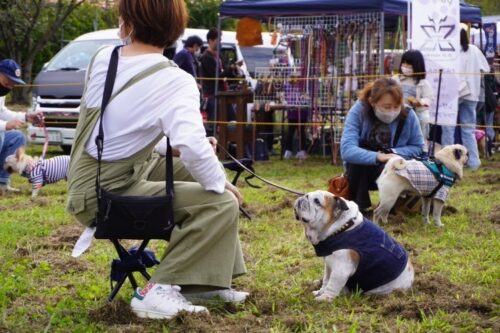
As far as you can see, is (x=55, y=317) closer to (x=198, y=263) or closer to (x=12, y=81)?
(x=198, y=263)

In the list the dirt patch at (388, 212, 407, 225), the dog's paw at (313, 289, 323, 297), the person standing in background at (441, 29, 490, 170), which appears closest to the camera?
the dog's paw at (313, 289, 323, 297)

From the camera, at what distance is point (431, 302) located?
13.2ft

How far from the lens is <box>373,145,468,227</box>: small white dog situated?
6.29 metres

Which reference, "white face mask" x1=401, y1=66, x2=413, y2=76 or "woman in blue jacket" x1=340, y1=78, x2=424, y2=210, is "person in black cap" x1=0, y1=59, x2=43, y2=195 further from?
"white face mask" x1=401, y1=66, x2=413, y2=76

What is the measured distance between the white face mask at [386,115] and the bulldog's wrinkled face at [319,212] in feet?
7.27

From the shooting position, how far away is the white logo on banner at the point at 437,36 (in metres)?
9.74

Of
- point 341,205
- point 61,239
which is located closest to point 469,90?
point 61,239

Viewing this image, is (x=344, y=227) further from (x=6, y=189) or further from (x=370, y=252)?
(x=6, y=189)

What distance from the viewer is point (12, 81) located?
797cm

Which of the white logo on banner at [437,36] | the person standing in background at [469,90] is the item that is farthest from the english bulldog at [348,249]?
the person standing in background at [469,90]

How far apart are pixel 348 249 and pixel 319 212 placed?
0.24 m

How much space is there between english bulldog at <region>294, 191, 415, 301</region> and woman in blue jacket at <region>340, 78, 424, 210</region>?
2196 mm

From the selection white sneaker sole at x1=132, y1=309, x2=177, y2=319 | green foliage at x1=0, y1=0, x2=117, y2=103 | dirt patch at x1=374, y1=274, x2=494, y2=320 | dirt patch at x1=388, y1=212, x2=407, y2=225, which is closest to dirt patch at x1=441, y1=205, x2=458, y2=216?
dirt patch at x1=388, y1=212, x2=407, y2=225

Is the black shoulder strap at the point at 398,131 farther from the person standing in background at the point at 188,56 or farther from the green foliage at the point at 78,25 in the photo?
the green foliage at the point at 78,25
